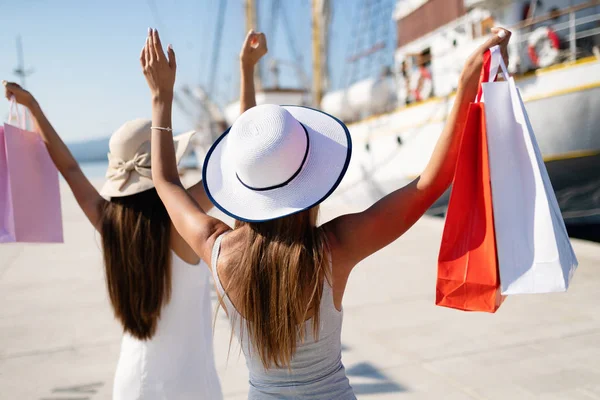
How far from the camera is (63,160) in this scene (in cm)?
220

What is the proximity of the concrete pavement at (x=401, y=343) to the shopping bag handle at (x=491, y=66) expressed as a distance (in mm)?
873

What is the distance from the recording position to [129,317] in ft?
6.63

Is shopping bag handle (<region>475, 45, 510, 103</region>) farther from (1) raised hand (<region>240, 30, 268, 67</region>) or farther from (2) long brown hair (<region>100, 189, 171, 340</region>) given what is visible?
(2) long brown hair (<region>100, 189, 171, 340</region>)

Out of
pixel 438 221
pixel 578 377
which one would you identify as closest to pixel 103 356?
pixel 578 377

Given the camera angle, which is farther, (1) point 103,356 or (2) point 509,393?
(1) point 103,356

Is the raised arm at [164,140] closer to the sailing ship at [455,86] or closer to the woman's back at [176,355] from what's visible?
the woman's back at [176,355]

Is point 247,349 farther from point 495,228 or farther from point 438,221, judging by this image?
point 438,221

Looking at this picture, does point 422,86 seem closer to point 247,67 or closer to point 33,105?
point 247,67

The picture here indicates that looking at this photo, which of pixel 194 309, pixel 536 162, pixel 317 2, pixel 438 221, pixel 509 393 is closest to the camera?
pixel 536 162

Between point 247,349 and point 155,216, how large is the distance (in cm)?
76

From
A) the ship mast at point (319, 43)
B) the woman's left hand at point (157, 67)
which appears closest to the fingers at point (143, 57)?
the woman's left hand at point (157, 67)

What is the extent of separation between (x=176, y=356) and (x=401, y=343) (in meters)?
2.42

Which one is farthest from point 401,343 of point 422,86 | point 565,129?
point 422,86

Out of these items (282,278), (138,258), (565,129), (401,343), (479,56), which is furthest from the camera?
(565,129)
